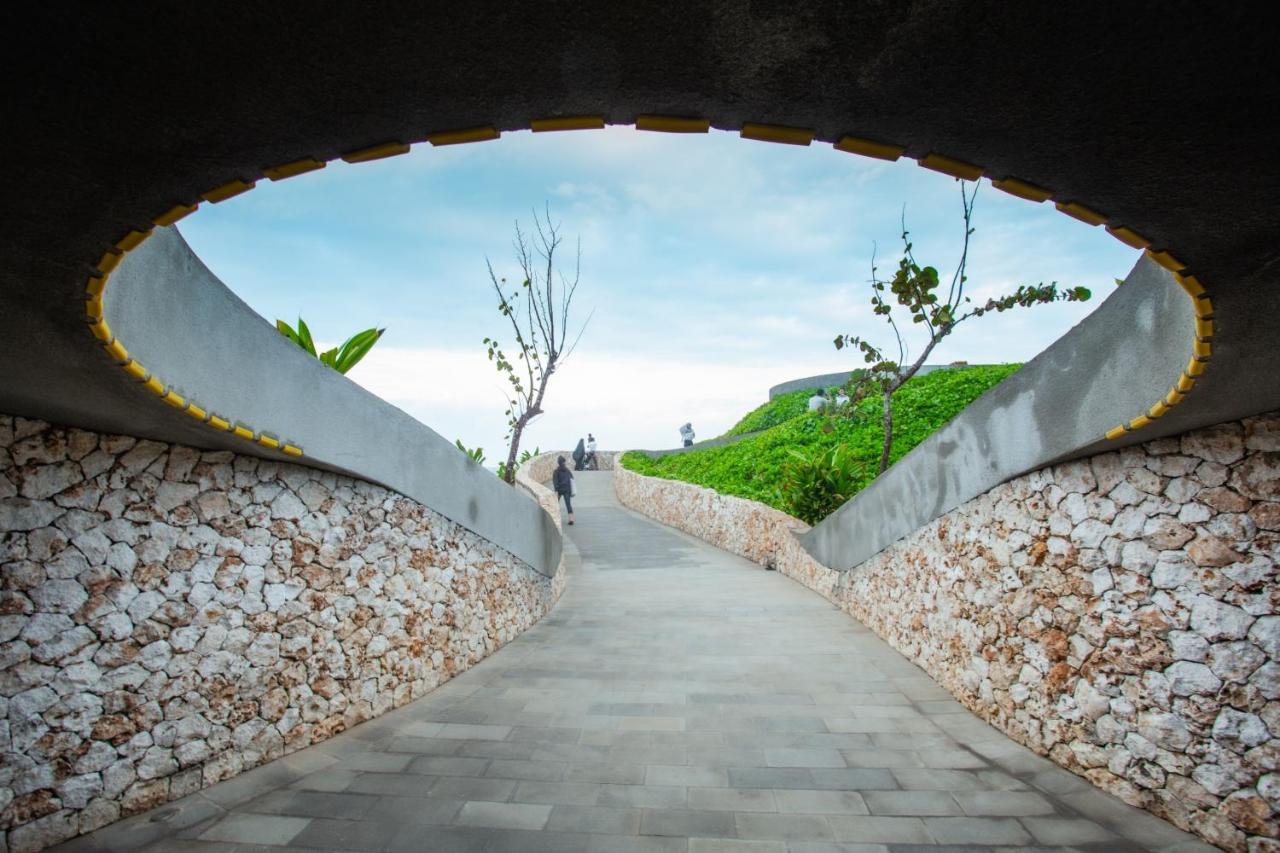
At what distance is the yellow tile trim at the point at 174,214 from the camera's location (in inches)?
68.4

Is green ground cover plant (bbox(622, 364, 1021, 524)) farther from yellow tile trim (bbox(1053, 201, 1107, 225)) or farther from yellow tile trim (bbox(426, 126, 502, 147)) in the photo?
yellow tile trim (bbox(426, 126, 502, 147))

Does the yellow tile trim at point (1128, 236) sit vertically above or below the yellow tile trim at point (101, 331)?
above

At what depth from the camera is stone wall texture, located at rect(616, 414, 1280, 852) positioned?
2869 mm

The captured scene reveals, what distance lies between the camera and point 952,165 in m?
1.70

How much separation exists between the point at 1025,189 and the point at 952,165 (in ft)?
0.76

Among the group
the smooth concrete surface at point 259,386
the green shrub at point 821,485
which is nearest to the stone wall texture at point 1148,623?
the smooth concrete surface at point 259,386

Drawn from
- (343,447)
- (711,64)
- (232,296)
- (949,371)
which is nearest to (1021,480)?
(711,64)

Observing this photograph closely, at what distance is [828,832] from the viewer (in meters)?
3.16

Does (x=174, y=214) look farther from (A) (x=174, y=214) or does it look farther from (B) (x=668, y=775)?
(B) (x=668, y=775)

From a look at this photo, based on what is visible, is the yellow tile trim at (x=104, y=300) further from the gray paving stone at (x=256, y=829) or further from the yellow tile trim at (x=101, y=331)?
the gray paving stone at (x=256, y=829)

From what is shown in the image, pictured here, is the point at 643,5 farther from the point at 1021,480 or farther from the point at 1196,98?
the point at 1021,480

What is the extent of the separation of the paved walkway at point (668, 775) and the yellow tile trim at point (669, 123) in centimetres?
328

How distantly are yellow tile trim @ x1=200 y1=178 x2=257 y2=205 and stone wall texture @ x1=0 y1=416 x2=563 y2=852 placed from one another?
8.14ft

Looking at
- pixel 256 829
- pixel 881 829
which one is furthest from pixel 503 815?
pixel 881 829
